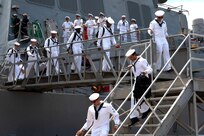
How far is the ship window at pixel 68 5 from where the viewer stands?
1461 centimetres

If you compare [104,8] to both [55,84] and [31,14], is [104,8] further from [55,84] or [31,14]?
[55,84]

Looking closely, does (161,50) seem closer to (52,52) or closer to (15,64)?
(52,52)

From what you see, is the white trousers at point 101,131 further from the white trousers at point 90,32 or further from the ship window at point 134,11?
the ship window at point 134,11

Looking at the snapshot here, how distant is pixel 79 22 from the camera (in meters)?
13.1

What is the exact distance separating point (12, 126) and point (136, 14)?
786cm

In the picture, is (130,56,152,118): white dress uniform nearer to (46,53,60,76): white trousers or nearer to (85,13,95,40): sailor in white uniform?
(46,53,60,76): white trousers

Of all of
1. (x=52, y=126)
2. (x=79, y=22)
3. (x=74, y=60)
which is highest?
(x=79, y=22)

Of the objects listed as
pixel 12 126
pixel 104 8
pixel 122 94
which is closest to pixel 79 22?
pixel 104 8

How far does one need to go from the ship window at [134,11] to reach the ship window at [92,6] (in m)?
1.69

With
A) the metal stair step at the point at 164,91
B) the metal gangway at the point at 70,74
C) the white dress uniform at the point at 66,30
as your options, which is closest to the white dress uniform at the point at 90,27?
the white dress uniform at the point at 66,30

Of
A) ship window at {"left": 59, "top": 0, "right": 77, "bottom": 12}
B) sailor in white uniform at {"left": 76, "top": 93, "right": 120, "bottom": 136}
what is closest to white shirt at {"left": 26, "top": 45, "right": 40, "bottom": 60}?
ship window at {"left": 59, "top": 0, "right": 77, "bottom": 12}

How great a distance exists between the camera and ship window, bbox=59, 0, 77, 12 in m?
14.6

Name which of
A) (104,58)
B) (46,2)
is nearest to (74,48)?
(104,58)

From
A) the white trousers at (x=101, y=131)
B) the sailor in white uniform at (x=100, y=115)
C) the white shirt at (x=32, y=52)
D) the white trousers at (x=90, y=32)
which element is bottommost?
the white trousers at (x=101, y=131)
